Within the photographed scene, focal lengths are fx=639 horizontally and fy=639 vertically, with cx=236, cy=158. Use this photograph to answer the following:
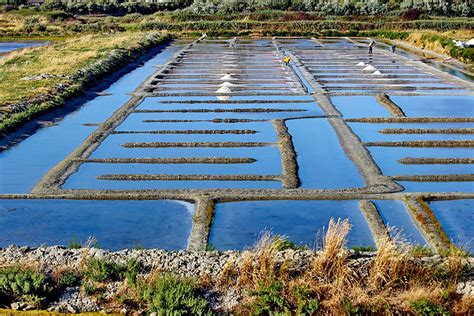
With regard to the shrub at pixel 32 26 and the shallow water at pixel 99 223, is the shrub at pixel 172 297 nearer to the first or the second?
the shallow water at pixel 99 223

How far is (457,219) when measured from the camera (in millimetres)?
7527

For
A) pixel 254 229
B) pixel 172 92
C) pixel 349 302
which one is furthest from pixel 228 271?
pixel 172 92

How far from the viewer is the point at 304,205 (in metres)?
7.92

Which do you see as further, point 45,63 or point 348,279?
point 45,63

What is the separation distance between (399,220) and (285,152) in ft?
10.2

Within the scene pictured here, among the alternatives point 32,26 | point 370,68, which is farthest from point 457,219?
point 32,26

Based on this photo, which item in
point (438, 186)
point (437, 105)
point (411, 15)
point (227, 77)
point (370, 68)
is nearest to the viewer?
point (438, 186)

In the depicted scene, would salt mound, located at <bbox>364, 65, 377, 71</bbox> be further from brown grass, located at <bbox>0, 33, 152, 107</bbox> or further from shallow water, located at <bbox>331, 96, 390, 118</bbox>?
brown grass, located at <bbox>0, 33, 152, 107</bbox>

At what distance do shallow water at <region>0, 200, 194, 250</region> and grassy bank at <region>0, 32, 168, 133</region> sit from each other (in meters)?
4.02

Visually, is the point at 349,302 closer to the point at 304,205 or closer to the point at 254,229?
the point at 254,229

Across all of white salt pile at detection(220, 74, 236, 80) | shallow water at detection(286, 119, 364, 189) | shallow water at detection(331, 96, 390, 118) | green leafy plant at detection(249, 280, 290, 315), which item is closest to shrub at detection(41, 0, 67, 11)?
white salt pile at detection(220, 74, 236, 80)

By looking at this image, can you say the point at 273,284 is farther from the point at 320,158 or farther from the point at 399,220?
the point at 320,158

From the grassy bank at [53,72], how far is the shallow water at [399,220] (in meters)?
6.92

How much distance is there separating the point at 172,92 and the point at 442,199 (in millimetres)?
9437
